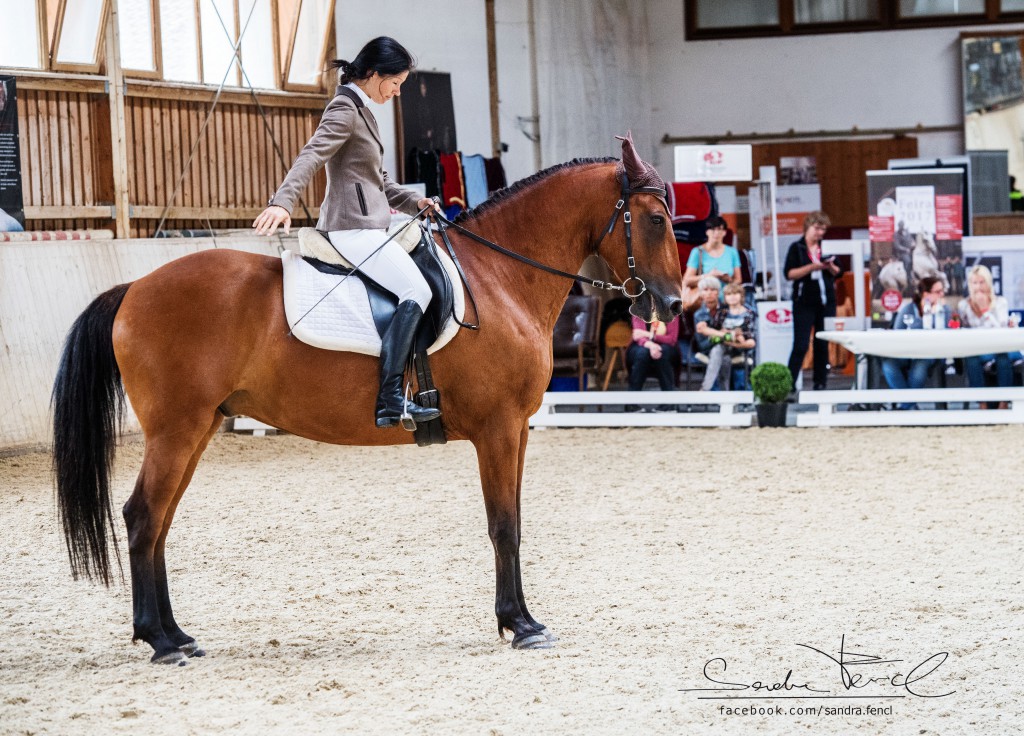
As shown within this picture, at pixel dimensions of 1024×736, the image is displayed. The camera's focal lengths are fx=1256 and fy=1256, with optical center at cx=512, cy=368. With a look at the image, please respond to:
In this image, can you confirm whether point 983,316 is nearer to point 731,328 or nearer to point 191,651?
point 731,328

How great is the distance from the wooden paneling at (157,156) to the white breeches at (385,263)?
6.27 meters

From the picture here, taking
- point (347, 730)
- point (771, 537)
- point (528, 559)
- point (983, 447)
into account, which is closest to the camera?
point (347, 730)

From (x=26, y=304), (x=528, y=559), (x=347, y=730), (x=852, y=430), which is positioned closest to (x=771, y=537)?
(x=528, y=559)

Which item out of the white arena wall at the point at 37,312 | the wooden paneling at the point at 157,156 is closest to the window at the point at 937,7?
the wooden paneling at the point at 157,156

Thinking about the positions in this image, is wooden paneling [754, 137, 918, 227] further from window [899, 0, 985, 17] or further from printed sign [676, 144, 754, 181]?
printed sign [676, 144, 754, 181]

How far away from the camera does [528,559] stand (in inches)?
213

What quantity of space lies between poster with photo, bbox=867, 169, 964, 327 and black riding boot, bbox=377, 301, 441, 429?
6789mm

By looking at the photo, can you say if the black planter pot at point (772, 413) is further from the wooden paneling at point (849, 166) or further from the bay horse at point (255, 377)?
the wooden paneling at point (849, 166)

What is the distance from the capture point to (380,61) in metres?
4.20

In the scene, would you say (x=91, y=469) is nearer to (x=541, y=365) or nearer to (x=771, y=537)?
(x=541, y=365)

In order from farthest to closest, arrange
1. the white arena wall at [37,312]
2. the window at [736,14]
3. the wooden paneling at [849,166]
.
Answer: the window at [736,14], the wooden paneling at [849,166], the white arena wall at [37,312]

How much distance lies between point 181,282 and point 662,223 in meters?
1.63

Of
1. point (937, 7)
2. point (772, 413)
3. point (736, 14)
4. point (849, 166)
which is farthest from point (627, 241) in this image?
point (937, 7)

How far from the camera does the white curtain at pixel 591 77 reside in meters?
13.9
